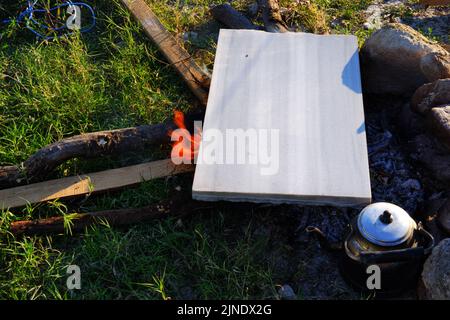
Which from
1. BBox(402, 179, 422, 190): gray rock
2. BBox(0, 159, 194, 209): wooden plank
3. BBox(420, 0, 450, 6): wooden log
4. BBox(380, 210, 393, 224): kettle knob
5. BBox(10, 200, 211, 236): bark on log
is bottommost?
BBox(10, 200, 211, 236): bark on log

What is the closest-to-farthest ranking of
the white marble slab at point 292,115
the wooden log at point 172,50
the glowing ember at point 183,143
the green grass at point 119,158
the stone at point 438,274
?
1. the stone at point 438,274
2. the white marble slab at point 292,115
3. the green grass at point 119,158
4. the glowing ember at point 183,143
5. the wooden log at point 172,50

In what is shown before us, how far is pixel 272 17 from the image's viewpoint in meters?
4.48

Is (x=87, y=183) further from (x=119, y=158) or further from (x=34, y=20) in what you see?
(x=34, y=20)

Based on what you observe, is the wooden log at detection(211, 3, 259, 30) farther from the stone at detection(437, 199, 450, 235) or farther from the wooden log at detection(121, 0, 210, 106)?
the stone at detection(437, 199, 450, 235)

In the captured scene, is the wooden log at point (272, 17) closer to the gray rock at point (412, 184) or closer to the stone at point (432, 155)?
the stone at point (432, 155)

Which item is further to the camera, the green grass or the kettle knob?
the green grass

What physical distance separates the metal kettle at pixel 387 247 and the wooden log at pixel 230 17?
8.58ft

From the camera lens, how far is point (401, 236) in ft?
8.29

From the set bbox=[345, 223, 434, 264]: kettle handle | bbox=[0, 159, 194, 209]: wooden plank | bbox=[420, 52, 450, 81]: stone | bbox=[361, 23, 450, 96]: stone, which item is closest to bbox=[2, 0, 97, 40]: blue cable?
bbox=[0, 159, 194, 209]: wooden plank

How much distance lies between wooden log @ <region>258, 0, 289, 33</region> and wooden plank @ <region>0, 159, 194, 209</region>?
68.5 inches

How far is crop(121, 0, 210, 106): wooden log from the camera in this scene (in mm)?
4078

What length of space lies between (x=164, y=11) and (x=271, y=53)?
1839 millimetres

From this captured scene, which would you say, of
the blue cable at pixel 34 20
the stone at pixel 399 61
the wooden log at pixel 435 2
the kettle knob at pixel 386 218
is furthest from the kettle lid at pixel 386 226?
the blue cable at pixel 34 20

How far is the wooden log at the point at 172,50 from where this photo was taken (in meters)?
4.08
